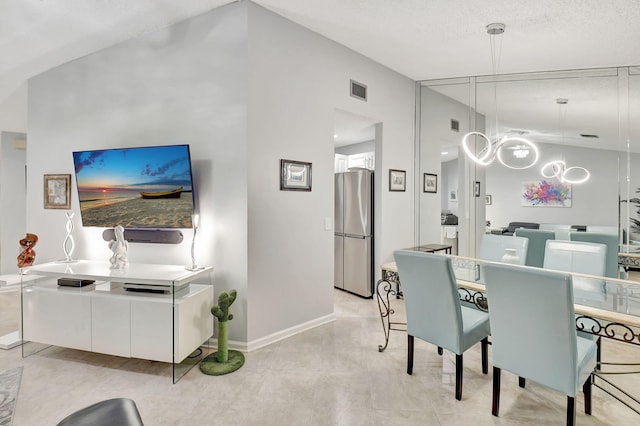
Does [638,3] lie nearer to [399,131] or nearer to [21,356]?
[399,131]

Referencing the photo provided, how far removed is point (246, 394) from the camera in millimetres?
2309

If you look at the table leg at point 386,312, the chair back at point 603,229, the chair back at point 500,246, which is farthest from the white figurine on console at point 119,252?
the chair back at point 603,229

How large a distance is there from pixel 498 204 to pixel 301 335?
3.19 m

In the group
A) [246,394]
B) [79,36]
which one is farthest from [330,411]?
[79,36]

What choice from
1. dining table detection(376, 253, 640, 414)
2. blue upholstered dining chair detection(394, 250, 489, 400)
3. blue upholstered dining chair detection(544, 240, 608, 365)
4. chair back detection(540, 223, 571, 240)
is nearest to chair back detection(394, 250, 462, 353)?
blue upholstered dining chair detection(394, 250, 489, 400)

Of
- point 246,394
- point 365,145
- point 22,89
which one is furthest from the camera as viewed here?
point 365,145

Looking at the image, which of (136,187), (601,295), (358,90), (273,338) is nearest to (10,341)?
(136,187)

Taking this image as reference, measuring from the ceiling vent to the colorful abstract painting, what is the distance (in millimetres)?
2413

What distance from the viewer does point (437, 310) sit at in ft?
7.64

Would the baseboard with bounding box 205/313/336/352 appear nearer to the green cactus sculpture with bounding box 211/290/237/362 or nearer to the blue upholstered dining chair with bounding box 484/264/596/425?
the green cactus sculpture with bounding box 211/290/237/362

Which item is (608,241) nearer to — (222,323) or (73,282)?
(222,323)

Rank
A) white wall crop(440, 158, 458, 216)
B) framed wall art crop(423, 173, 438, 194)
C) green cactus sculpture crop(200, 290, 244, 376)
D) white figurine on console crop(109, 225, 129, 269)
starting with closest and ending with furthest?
1. green cactus sculpture crop(200, 290, 244, 376)
2. white figurine on console crop(109, 225, 129, 269)
3. framed wall art crop(423, 173, 438, 194)
4. white wall crop(440, 158, 458, 216)

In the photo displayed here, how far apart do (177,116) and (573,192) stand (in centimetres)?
455

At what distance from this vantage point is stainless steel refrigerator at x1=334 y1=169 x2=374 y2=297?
4.56 metres
